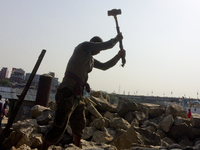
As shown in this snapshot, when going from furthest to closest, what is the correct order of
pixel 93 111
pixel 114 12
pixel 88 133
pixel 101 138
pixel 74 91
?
1. pixel 93 111
2. pixel 88 133
3. pixel 101 138
4. pixel 114 12
5. pixel 74 91

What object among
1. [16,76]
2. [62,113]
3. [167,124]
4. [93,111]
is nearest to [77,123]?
[62,113]

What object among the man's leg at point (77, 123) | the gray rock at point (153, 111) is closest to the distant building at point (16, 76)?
the gray rock at point (153, 111)

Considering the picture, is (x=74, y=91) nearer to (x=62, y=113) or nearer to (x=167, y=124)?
(x=62, y=113)

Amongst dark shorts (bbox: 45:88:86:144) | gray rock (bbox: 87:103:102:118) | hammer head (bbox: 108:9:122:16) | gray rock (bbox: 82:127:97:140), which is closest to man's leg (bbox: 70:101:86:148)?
dark shorts (bbox: 45:88:86:144)

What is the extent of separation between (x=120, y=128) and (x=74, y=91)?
2.81 meters

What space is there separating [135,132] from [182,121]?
2.99 meters

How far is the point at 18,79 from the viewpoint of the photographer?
103 metres

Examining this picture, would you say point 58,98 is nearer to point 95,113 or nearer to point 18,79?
point 95,113

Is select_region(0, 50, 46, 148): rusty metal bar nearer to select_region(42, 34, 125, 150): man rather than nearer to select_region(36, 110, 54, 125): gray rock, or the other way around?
select_region(42, 34, 125, 150): man

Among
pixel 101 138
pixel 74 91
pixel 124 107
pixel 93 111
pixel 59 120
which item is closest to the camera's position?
pixel 59 120

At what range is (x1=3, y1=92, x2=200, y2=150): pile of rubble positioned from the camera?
3893 millimetres

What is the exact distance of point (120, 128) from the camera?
548cm

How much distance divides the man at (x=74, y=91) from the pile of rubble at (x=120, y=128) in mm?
471

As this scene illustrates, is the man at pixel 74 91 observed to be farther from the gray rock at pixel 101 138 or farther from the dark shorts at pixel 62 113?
the gray rock at pixel 101 138
